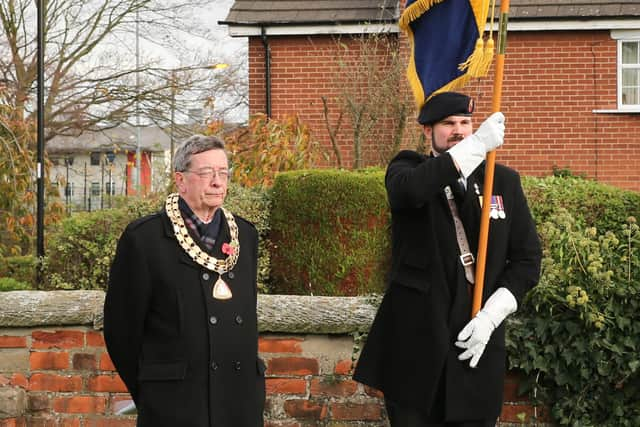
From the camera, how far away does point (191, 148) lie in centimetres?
358

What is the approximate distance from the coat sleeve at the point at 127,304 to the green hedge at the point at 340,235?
395 cm

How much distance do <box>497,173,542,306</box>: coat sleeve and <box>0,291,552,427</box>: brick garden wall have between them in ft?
5.07

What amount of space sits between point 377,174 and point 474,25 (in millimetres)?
4151

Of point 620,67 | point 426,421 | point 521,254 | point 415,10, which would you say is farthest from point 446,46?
point 620,67

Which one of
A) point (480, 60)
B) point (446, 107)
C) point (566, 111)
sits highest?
point (566, 111)

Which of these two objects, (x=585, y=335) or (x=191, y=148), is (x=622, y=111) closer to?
(x=585, y=335)

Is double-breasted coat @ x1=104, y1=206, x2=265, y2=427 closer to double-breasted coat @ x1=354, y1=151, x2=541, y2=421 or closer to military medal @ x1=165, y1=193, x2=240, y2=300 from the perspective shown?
military medal @ x1=165, y1=193, x2=240, y2=300

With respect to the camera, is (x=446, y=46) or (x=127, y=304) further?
(x=446, y=46)

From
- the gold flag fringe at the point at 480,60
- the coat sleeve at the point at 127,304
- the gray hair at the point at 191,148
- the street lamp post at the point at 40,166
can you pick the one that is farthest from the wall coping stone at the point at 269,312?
the street lamp post at the point at 40,166

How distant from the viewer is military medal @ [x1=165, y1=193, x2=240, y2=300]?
3.58m

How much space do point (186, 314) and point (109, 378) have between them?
1.85 m

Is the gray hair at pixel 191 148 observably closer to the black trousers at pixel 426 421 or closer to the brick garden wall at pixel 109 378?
the black trousers at pixel 426 421

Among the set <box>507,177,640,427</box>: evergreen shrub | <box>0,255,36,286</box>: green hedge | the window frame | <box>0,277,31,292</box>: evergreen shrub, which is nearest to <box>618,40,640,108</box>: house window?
the window frame

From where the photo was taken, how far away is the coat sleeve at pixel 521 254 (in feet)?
11.5
